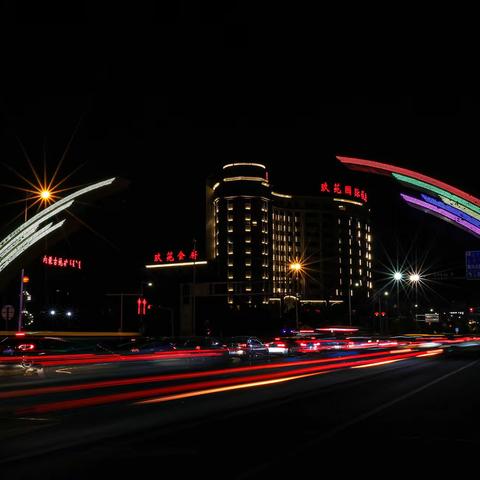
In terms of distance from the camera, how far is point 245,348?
33906 mm

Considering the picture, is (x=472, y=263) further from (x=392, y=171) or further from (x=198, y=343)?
(x=198, y=343)

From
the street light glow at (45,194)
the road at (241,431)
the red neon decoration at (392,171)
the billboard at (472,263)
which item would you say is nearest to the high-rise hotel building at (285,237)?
the billboard at (472,263)

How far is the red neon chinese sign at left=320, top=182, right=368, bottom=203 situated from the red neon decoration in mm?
147129

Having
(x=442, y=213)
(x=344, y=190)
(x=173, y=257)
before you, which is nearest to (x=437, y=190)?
(x=442, y=213)

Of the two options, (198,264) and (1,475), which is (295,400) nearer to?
(1,475)

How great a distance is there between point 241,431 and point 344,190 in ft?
562

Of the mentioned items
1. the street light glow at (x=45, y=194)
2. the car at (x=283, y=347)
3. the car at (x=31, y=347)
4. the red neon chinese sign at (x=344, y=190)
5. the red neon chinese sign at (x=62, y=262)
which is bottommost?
the car at (x=283, y=347)

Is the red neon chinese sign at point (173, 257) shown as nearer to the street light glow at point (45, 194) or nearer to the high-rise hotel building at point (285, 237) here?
the high-rise hotel building at point (285, 237)

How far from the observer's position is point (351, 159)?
93.1ft

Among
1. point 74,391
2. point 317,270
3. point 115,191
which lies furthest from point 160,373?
point 317,270

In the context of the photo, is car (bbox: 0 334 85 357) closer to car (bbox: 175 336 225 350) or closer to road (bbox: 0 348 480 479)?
road (bbox: 0 348 480 479)

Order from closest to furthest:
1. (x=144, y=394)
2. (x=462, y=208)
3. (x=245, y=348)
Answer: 1. (x=144, y=394)
2. (x=462, y=208)
3. (x=245, y=348)

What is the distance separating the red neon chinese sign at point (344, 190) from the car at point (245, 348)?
143 m

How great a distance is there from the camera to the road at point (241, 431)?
8281mm
